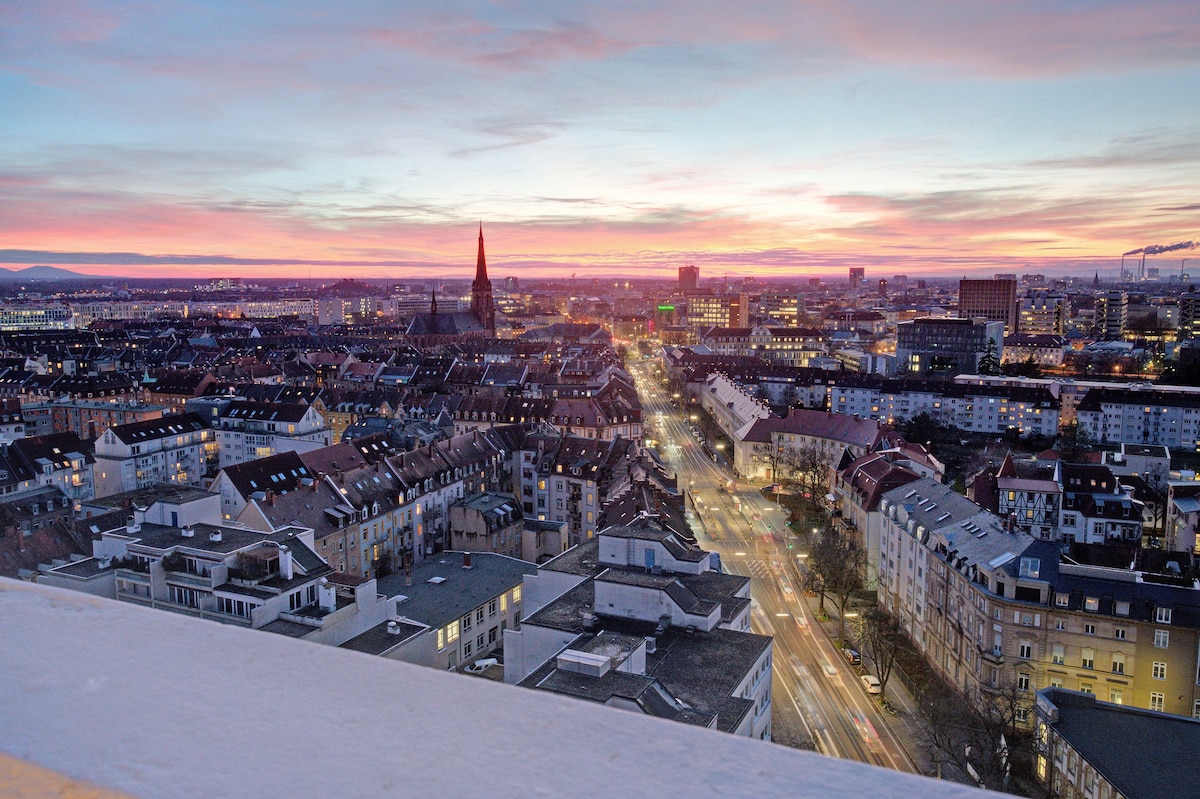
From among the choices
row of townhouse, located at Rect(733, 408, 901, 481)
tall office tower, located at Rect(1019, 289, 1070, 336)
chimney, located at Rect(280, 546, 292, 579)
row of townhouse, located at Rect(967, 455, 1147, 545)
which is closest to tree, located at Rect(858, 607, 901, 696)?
row of townhouse, located at Rect(967, 455, 1147, 545)

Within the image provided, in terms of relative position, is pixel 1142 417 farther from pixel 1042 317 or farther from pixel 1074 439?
pixel 1042 317

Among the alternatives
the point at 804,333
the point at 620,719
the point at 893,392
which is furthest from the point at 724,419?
the point at 620,719

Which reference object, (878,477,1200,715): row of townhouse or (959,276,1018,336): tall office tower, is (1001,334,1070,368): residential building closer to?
(959,276,1018,336): tall office tower

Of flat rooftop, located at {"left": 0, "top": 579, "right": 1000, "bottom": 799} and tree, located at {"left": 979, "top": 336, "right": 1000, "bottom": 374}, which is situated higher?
flat rooftop, located at {"left": 0, "top": 579, "right": 1000, "bottom": 799}

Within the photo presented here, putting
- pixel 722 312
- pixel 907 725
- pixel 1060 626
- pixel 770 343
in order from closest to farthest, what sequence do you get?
pixel 1060 626, pixel 907 725, pixel 770 343, pixel 722 312

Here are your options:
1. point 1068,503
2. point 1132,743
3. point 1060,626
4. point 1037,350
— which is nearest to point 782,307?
point 1037,350

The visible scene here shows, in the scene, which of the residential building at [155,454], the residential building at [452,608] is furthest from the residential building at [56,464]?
the residential building at [452,608]
